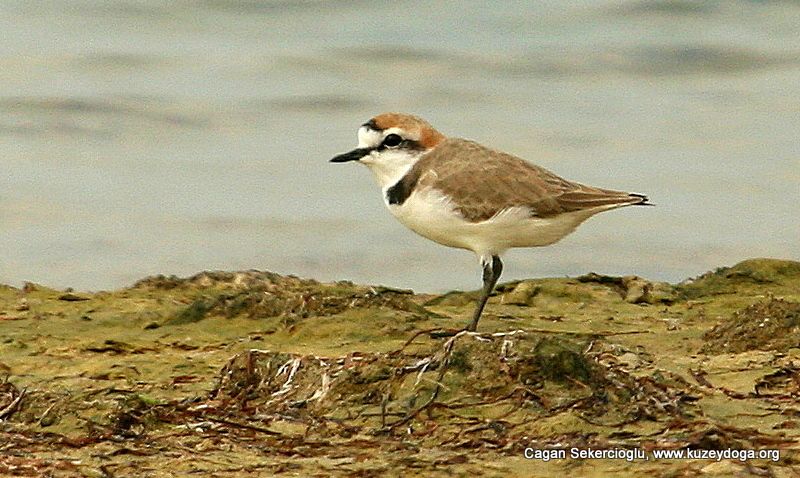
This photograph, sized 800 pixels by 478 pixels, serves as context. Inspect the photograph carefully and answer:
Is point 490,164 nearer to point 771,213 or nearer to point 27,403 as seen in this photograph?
point 27,403

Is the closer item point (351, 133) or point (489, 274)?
point (489, 274)

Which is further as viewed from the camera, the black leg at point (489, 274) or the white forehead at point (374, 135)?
the white forehead at point (374, 135)

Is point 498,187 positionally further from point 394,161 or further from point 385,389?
point 385,389

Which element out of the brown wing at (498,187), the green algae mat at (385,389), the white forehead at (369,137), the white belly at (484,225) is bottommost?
the green algae mat at (385,389)

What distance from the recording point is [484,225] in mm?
7906

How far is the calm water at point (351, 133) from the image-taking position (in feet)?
41.5

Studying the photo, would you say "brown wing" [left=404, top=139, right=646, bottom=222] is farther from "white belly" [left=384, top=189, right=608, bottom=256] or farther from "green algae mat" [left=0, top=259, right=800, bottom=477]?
"green algae mat" [left=0, top=259, right=800, bottom=477]

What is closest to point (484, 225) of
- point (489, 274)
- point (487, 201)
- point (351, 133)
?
point (487, 201)

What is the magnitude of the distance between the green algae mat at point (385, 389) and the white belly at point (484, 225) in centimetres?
42

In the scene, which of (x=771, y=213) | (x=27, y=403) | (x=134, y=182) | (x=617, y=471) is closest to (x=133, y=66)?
(x=134, y=182)

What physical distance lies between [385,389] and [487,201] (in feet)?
6.01

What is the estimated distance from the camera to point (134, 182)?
13953 millimetres

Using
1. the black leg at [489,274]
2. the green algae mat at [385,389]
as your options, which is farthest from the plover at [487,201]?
the green algae mat at [385,389]

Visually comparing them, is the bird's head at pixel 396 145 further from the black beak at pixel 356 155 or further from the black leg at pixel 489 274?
the black leg at pixel 489 274
